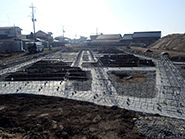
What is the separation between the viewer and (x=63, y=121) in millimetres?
4555

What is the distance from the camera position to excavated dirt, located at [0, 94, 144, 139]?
12.8 feet

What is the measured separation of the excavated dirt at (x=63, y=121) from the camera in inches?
154

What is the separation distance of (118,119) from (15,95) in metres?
5.52

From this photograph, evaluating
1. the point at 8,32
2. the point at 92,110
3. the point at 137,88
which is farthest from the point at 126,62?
the point at 8,32

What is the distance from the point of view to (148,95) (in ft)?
23.8

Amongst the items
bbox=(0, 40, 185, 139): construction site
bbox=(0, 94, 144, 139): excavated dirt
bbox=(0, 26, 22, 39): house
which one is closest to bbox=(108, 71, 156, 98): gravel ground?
bbox=(0, 40, 185, 139): construction site

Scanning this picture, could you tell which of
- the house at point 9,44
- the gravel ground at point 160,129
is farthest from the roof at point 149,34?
the gravel ground at point 160,129

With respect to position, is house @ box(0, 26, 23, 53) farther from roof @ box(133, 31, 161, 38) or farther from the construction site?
roof @ box(133, 31, 161, 38)

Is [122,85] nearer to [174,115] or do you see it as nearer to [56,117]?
[174,115]

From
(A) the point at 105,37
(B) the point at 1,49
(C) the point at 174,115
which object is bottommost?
(C) the point at 174,115

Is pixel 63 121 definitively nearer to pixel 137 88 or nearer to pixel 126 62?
pixel 137 88

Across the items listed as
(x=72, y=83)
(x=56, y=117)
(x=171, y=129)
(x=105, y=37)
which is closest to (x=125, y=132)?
(x=171, y=129)

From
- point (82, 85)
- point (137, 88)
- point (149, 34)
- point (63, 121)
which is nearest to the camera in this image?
point (63, 121)

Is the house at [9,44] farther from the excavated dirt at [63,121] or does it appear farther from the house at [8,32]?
the excavated dirt at [63,121]
